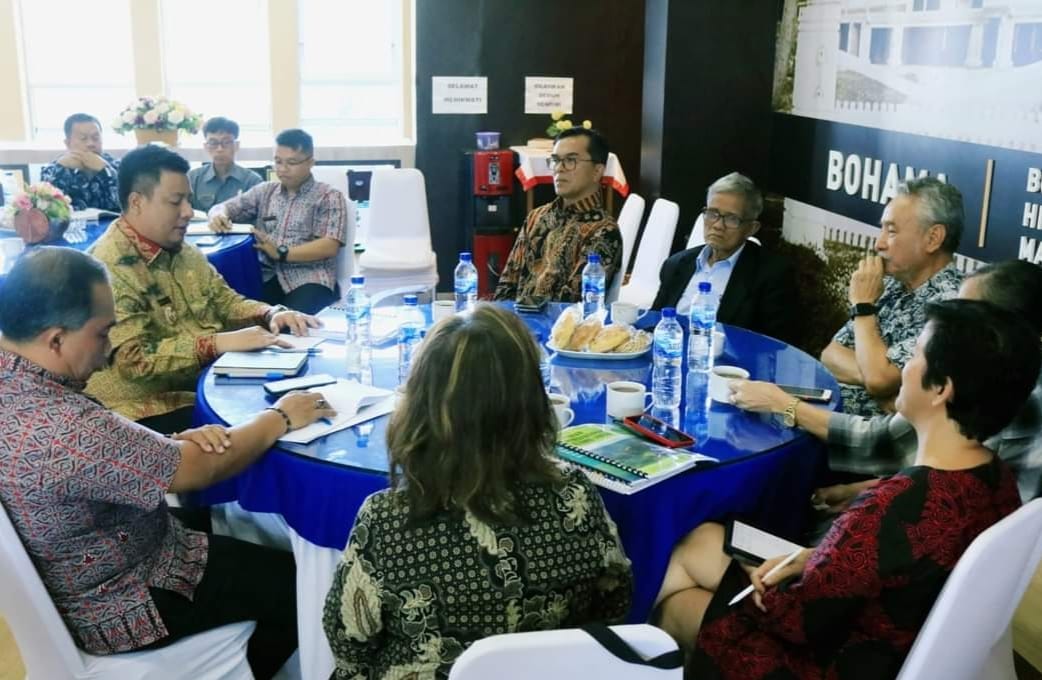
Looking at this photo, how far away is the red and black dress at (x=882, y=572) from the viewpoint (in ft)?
5.40

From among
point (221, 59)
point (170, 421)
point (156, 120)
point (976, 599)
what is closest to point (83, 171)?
point (156, 120)

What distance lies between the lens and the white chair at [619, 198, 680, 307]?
4863 mm

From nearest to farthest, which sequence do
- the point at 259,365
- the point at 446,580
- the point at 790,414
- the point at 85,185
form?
the point at 446,580 < the point at 790,414 < the point at 259,365 < the point at 85,185

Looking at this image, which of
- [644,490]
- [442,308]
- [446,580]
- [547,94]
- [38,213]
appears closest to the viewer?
[446,580]

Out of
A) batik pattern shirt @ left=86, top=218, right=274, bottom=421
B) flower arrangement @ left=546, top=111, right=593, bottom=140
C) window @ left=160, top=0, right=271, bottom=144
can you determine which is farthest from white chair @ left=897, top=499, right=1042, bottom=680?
window @ left=160, top=0, right=271, bottom=144

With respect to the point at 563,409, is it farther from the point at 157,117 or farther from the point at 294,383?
the point at 157,117

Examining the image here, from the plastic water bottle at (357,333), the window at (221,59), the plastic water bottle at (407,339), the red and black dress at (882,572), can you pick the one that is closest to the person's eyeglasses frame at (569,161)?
the plastic water bottle at (407,339)

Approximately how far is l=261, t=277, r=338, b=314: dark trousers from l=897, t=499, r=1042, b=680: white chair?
382 centimetres

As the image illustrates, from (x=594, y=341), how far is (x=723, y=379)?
1.45 ft

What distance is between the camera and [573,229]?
384 centimetres

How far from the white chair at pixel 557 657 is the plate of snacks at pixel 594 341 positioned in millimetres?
1609

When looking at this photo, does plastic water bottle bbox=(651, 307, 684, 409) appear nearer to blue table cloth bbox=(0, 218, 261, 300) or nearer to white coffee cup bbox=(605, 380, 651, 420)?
white coffee cup bbox=(605, 380, 651, 420)

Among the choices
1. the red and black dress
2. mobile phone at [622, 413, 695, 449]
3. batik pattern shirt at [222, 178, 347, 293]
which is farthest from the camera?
batik pattern shirt at [222, 178, 347, 293]

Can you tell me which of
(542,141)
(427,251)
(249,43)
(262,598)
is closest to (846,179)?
(427,251)
